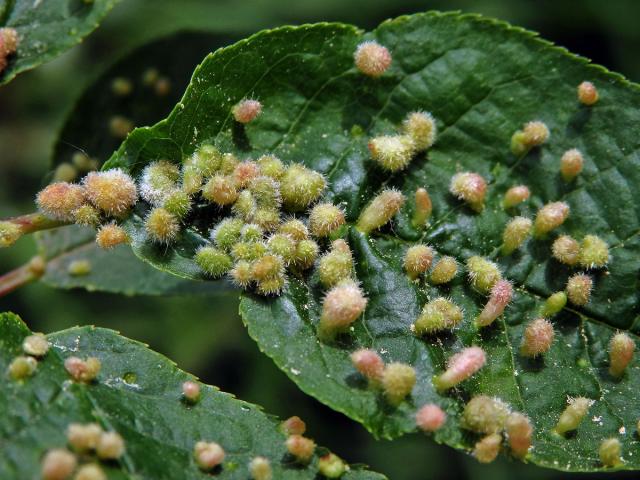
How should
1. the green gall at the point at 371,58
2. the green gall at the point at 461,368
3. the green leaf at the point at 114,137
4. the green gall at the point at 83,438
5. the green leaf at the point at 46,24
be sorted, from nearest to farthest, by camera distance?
1. the green gall at the point at 83,438
2. the green gall at the point at 461,368
3. the green gall at the point at 371,58
4. the green leaf at the point at 46,24
5. the green leaf at the point at 114,137

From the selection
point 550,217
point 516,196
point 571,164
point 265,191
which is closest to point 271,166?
point 265,191

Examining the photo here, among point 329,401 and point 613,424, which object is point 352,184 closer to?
point 329,401

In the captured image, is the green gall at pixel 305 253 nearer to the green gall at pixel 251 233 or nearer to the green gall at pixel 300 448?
the green gall at pixel 251 233

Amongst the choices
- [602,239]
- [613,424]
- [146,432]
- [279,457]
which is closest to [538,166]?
[602,239]

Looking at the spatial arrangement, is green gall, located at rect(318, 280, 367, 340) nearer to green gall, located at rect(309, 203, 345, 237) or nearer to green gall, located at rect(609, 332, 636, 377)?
green gall, located at rect(309, 203, 345, 237)

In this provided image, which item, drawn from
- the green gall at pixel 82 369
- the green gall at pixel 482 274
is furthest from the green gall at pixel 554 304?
the green gall at pixel 82 369

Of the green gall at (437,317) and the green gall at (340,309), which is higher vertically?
the green gall at (340,309)

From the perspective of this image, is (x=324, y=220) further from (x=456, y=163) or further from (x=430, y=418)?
(x=430, y=418)

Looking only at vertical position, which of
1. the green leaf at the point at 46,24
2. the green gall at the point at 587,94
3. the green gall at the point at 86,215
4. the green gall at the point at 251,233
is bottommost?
the green gall at the point at 251,233
